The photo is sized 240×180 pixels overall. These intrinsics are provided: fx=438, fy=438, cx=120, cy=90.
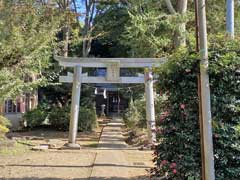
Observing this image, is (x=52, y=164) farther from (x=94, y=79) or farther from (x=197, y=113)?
(x=94, y=79)

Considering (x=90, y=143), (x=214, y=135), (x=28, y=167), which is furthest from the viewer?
(x=90, y=143)

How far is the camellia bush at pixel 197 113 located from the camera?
253 inches

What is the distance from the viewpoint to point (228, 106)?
21.2 feet

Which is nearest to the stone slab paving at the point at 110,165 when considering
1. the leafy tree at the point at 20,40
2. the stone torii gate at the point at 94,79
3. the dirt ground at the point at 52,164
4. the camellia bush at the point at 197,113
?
the dirt ground at the point at 52,164

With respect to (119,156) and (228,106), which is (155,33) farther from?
(228,106)

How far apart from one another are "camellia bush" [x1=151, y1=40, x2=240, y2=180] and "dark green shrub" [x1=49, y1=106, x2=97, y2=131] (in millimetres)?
14795

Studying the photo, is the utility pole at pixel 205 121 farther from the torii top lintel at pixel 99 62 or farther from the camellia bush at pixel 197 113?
the torii top lintel at pixel 99 62

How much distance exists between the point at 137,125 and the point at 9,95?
8268 millimetres

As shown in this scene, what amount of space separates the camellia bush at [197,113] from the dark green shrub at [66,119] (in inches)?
582

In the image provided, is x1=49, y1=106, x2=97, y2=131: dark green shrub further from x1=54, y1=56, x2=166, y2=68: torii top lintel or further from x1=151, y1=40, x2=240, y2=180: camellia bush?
x1=151, y1=40, x2=240, y2=180: camellia bush

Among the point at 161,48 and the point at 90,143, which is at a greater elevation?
the point at 161,48

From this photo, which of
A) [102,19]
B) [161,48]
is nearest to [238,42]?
[161,48]

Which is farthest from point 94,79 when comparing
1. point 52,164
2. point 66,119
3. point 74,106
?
point 52,164

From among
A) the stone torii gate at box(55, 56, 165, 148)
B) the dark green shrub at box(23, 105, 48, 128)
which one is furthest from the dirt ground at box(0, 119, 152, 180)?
the dark green shrub at box(23, 105, 48, 128)
